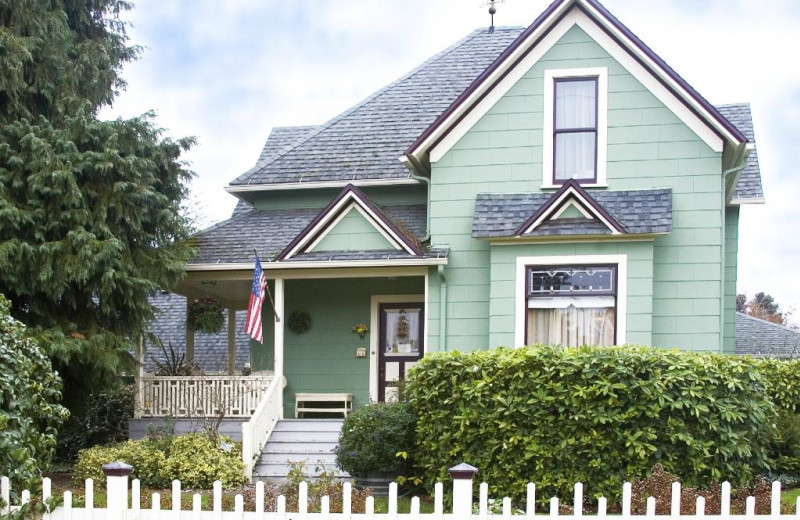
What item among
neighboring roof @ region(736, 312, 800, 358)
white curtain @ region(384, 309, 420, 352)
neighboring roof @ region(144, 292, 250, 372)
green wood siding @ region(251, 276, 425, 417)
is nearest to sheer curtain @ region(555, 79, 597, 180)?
green wood siding @ region(251, 276, 425, 417)

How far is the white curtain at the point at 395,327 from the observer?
650 inches

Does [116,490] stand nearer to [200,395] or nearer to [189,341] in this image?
[200,395]

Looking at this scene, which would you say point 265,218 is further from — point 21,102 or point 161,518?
point 161,518

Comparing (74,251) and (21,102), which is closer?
(74,251)

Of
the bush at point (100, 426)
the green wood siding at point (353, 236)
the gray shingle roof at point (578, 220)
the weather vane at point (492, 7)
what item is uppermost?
the weather vane at point (492, 7)

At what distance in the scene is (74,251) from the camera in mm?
13227

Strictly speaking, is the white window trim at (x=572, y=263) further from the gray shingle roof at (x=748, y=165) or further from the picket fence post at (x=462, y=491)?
the picket fence post at (x=462, y=491)

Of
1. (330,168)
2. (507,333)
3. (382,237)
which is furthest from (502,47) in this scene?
(507,333)

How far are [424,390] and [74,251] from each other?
5.81 metres

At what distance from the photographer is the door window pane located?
14.4 meters

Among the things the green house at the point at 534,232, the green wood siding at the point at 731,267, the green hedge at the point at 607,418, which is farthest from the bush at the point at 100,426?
the green wood siding at the point at 731,267

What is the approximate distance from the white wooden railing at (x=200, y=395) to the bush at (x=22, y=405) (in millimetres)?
6504

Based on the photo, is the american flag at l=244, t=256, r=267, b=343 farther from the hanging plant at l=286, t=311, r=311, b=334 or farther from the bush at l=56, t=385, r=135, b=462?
the bush at l=56, t=385, r=135, b=462

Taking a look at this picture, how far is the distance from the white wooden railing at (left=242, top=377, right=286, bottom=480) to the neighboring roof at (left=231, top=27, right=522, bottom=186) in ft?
13.8
